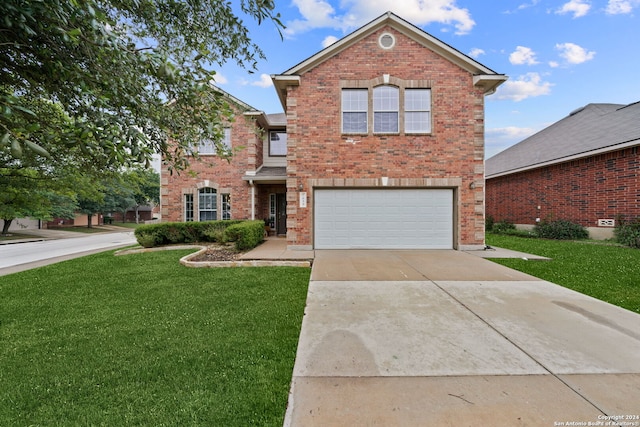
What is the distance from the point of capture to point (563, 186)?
1404cm

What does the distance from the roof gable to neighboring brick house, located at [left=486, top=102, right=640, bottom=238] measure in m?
6.94

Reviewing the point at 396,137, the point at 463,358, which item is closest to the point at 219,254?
the point at 396,137

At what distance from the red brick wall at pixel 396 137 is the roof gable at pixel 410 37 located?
0.20 m

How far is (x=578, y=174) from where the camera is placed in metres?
13.3

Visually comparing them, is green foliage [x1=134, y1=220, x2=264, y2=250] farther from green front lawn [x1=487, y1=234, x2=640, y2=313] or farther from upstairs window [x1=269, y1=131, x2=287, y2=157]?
green front lawn [x1=487, y1=234, x2=640, y2=313]

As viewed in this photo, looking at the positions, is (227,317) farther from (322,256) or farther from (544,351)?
(322,256)

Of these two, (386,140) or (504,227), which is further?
(504,227)

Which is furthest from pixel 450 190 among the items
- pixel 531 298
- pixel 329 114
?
pixel 531 298

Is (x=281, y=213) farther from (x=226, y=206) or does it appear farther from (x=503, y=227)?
(x=503, y=227)

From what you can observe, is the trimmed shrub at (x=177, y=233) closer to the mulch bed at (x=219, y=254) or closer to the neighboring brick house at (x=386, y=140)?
the mulch bed at (x=219, y=254)

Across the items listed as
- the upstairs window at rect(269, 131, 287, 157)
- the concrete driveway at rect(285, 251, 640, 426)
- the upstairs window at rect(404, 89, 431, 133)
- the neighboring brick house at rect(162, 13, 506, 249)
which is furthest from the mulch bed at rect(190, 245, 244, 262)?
the upstairs window at rect(404, 89, 431, 133)

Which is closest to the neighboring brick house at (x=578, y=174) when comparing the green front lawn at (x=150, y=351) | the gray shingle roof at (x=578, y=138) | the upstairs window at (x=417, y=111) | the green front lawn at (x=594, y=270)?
the gray shingle roof at (x=578, y=138)

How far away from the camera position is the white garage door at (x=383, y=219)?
32.9 ft

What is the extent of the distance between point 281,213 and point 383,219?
6.61m
